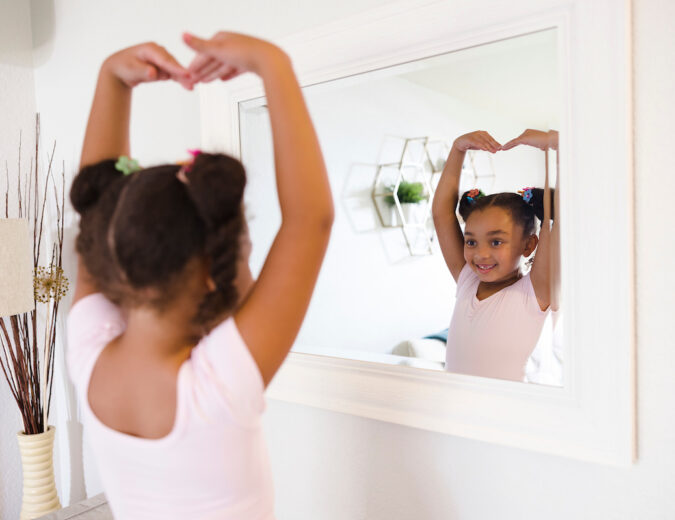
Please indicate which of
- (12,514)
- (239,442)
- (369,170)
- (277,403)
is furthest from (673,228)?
(12,514)

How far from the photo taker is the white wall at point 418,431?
824 millimetres

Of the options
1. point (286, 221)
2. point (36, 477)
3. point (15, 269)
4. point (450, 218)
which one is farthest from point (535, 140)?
point (36, 477)

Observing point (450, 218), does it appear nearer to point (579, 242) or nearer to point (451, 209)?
point (451, 209)

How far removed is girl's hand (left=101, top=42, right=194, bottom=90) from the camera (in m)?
0.70

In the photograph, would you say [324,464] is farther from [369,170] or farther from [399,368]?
[369,170]

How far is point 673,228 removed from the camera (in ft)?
2.67

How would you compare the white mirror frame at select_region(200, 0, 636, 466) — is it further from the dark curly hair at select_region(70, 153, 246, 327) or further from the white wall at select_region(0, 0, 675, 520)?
the dark curly hair at select_region(70, 153, 246, 327)

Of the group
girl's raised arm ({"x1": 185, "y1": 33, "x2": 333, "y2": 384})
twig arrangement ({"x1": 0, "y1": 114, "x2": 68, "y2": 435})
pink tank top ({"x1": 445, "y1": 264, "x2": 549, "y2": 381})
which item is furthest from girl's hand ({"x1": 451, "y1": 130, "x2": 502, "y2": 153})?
twig arrangement ({"x1": 0, "y1": 114, "x2": 68, "y2": 435})

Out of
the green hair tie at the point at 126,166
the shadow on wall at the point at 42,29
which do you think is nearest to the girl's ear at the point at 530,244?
the green hair tie at the point at 126,166

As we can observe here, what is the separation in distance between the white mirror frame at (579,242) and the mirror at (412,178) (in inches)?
1.1

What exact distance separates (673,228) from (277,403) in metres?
0.96

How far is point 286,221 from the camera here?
2.10 feet

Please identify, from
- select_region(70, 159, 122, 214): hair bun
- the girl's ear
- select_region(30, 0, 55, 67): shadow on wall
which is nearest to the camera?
select_region(70, 159, 122, 214): hair bun

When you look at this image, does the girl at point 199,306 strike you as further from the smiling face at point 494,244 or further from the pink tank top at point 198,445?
the smiling face at point 494,244
